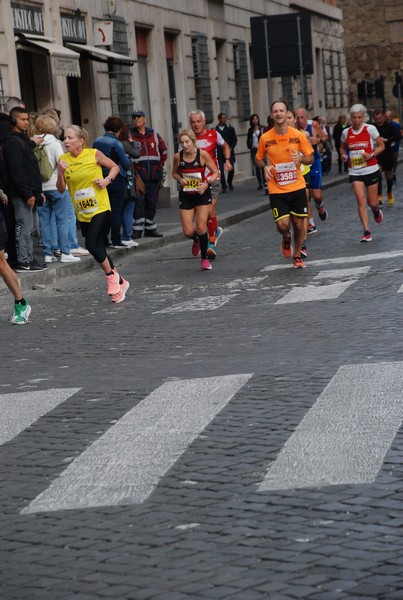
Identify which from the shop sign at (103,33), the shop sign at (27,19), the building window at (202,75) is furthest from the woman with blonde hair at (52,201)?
the building window at (202,75)

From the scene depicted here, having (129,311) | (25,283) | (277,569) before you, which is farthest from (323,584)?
(25,283)

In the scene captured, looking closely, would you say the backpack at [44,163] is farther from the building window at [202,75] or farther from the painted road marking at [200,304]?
the building window at [202,75]

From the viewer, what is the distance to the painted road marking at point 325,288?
12203mm

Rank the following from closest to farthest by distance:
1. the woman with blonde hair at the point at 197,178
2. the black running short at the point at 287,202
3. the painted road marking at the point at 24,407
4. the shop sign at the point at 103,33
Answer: the painted road marking at the point at 24,407
the black running short at the point at 287,202
the woman with blonde hair at the point at 197,178
the shop sign at the point at 103,33

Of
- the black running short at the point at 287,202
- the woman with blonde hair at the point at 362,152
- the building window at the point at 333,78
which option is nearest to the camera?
the black running short at the point at 287,202

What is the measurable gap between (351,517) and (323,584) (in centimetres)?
74

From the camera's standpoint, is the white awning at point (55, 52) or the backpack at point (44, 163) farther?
the white awning at point (55, 52)

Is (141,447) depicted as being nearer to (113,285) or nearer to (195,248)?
(113,285)

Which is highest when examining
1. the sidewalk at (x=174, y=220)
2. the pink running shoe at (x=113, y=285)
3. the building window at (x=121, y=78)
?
the building window at (x=121, y=78)

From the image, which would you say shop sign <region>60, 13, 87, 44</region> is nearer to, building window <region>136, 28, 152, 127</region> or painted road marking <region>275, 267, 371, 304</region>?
building window <region>136, 28, 152, 127</region>

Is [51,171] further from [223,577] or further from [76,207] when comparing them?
[223,577]

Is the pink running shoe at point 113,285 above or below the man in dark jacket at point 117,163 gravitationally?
below

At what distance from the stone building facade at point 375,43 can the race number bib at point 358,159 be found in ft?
189

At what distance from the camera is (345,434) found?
257 inches
